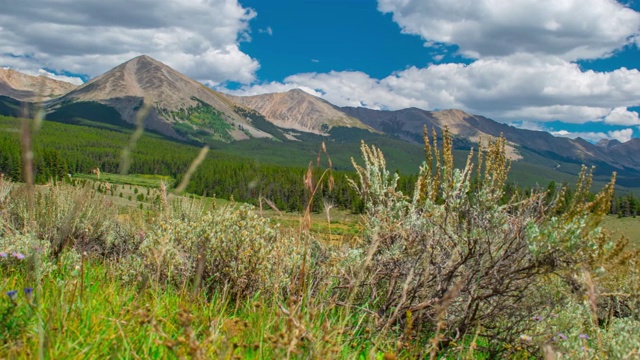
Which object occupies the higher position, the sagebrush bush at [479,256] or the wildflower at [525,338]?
the sagebrush bush at [479,256]

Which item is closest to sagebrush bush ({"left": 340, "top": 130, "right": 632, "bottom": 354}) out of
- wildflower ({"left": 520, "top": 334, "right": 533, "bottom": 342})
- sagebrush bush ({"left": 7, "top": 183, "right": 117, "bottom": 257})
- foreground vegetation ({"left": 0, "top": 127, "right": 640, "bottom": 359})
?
foreground vegetation ({"left": 0, "top": 127, "right": 640, "bottom": 359})

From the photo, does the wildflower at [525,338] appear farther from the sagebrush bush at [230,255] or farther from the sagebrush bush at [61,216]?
the sagebrush bush at [61,216]

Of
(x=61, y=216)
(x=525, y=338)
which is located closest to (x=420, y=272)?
(x=525, y=338)

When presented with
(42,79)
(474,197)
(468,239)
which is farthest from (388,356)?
(474,197)

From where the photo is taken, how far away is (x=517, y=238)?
4.55m

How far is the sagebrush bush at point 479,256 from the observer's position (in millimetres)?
4297

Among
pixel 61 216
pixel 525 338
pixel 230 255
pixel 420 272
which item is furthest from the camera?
pixel 61 216

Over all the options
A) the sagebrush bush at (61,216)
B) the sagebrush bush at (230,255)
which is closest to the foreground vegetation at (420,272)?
the sagebrush bush at (230,255)

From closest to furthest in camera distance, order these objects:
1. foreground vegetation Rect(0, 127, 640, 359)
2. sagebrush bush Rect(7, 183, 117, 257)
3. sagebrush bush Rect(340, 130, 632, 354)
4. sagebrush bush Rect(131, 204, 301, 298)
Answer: foreground vegetation Rect(0, 127, 640, 359), sagebrush bush Rect(340, 130, 632, 354), sagebrush bush Rect(131, 204, 301, 298), sagebrush bush Rect(7, 183, 117, 257)

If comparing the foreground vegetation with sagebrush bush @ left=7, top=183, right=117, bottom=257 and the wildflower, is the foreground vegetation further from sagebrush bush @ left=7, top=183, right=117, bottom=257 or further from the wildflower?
sagebrush bush @ left=7, top=183, right=117, bottom=257

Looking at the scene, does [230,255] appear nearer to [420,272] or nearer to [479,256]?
[420,272]

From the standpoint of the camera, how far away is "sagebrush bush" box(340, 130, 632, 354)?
169 inches

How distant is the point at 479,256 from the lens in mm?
4668

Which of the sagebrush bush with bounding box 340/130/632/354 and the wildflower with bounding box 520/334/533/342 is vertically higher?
the sagebrush bush with bounding box 340/130/632/354
